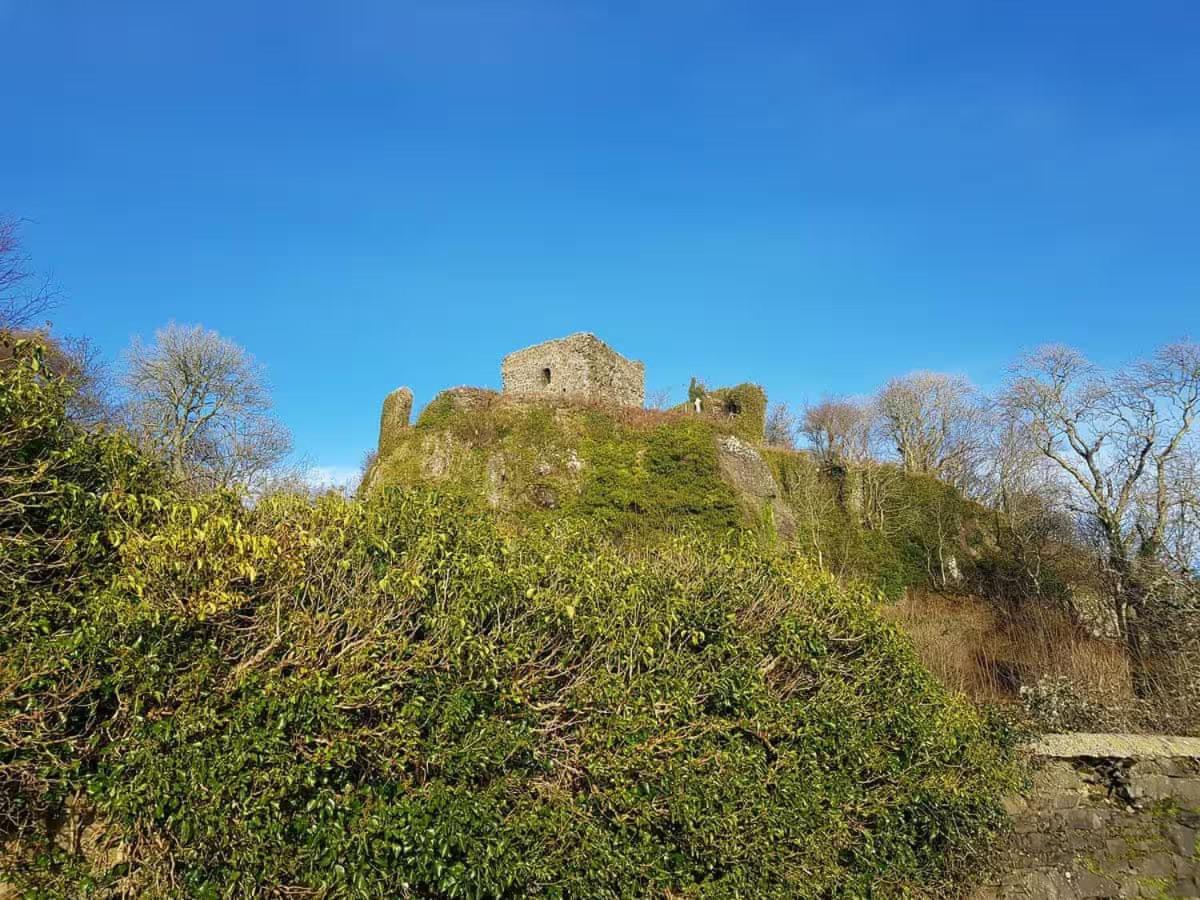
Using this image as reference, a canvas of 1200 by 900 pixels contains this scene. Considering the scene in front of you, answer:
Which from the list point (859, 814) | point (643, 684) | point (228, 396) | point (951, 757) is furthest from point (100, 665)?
point (228, 396)

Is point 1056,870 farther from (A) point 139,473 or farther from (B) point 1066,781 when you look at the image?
(A) point 139,473

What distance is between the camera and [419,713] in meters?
3.81

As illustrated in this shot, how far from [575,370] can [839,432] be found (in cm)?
1899

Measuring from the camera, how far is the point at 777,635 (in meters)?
5.40

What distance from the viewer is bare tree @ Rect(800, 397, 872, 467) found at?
29.4 metres

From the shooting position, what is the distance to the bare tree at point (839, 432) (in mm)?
29391

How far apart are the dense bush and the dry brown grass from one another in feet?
13.8

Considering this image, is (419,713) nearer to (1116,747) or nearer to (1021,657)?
(1116,747)

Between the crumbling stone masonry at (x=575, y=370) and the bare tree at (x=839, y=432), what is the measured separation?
949cm

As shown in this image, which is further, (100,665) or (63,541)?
(63,541)

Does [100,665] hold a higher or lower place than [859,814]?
higher

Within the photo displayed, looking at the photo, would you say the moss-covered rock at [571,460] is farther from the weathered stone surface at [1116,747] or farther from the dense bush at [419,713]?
the dense bush at [419,713]

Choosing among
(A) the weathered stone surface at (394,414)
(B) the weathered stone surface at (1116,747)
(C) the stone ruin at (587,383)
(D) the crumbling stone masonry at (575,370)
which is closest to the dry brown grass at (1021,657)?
(B) the weathered stone surface at (1116,747)

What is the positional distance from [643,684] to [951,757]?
9.87ft
